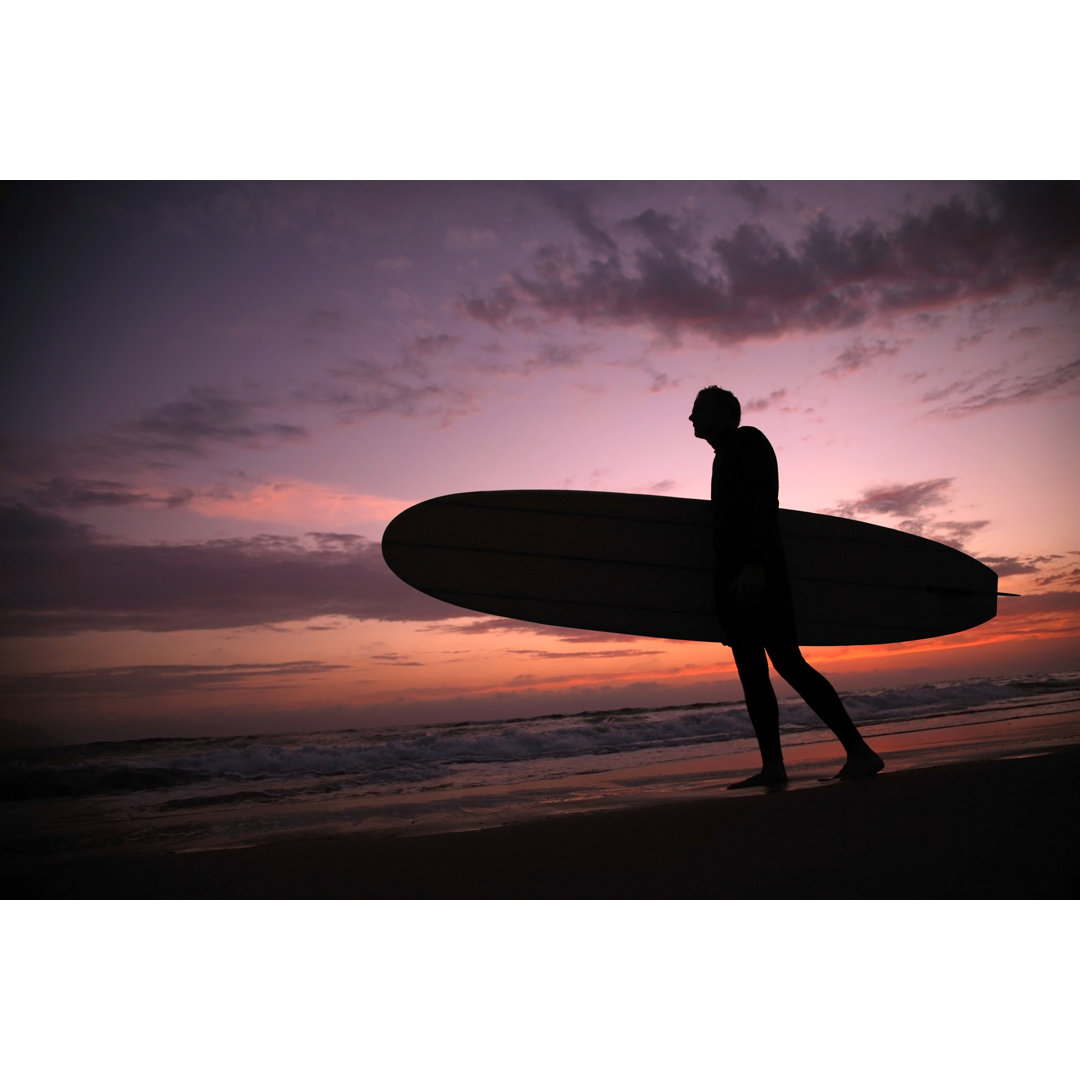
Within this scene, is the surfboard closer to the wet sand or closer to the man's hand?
the man's hand

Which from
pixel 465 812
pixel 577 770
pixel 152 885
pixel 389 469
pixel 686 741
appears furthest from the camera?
pixel 686 741

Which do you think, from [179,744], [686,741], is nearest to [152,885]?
[686,741]

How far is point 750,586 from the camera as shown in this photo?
2.16 meters

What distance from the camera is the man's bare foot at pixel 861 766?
2.19 m

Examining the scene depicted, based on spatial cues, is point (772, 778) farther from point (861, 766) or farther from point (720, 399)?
point (720, 399)

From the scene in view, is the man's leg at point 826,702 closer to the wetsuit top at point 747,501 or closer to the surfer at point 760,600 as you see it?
the surfer at point 760,600

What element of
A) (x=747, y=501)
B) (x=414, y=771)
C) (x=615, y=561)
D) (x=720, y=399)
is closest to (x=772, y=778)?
(x=747, y=501)

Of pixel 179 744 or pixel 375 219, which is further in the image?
pixel 179 744

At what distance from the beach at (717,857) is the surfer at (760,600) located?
0.23m

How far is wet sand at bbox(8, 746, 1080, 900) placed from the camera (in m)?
1.22

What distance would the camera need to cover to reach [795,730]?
267 inches

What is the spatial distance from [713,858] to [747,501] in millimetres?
1174

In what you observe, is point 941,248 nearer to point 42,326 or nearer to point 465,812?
point 465,812

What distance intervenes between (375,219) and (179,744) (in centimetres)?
539
